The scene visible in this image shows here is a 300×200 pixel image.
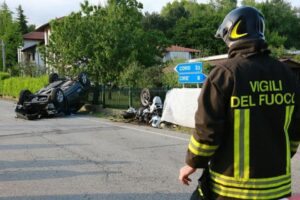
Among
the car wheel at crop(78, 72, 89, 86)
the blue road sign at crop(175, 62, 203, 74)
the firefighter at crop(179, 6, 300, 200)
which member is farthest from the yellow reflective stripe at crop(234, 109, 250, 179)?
the car wheel at crop(78, 72, 89, 86)

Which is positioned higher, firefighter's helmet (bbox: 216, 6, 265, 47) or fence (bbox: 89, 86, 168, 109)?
firefighter's helmet (bbox: 216, 6, 265, 47)

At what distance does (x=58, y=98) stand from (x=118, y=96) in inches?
98.4

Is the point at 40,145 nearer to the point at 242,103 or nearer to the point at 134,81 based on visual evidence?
the point at 242,103

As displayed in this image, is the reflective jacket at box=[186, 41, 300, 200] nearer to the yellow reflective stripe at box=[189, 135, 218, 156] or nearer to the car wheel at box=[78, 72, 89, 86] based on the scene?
the yellow reflective stripe at box=[189, 135, 218, 156]

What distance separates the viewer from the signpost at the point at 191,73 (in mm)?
12109

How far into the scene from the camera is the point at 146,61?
84.6 feet

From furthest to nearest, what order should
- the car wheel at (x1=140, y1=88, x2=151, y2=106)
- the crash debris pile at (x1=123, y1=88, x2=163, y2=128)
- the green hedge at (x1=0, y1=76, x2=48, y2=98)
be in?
the green hedge at (x1=0, y1=76, x2=48, y2=98) < the car wheel at (x1=140, y1=88, x2=151, y2=106) < the crash debris pile at (x1=123, y1=88, x2=163, y2=128)

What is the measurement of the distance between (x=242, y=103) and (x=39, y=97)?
51.3 ft

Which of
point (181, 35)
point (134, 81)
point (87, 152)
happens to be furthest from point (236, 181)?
point (181, 35)

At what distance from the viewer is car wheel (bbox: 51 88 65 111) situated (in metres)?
16.8

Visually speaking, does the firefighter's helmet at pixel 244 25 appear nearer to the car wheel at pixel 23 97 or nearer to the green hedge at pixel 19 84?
the car wheel at pixel 23 97

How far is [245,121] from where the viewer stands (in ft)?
7.38

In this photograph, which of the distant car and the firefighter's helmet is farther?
the distant car

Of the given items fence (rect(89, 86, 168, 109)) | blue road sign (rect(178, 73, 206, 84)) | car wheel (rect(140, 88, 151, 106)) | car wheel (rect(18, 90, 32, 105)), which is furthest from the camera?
car wheel (rect(18, 90, 32, 105))
